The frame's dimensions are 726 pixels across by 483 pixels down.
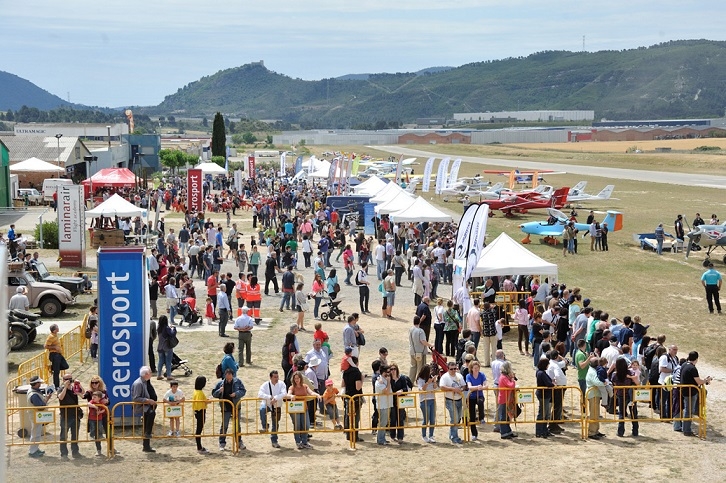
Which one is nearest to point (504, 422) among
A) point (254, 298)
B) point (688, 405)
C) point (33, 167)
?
point (688, 405)

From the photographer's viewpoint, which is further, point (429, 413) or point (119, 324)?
point (119, 324)

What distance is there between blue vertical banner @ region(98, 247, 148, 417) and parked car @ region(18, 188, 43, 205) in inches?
1710

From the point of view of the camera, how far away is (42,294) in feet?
72.2

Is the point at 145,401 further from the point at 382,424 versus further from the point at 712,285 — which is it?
the point at 712,285

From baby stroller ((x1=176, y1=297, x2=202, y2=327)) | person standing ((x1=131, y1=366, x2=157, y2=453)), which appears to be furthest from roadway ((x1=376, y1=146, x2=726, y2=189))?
person standing ((x1=131, y1=366, x2=157, y2=453))

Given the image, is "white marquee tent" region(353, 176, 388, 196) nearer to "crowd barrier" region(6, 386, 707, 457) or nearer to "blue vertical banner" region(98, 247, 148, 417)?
"crowd barrier" region(6, 386, 707, 457)

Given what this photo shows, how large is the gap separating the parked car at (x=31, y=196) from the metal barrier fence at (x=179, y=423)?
4375 cm

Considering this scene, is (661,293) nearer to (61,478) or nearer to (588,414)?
(588,414)

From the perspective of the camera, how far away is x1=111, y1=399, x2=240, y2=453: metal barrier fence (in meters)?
12.4

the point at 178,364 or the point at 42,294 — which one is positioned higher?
the point at 42,294

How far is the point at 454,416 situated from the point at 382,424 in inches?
40.0

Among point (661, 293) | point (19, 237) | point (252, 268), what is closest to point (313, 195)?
point (19, 237)

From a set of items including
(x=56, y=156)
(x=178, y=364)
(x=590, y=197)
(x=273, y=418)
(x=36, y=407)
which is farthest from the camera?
(x=56, y=156)

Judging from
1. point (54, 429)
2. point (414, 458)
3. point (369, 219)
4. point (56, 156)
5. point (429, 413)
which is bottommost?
point (414, 458)
